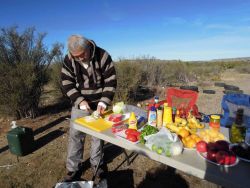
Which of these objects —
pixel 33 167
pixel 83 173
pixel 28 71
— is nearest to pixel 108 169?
pixel 83 173

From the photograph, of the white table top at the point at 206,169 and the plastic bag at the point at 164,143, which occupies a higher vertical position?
the plastic bag at the point at 164,143

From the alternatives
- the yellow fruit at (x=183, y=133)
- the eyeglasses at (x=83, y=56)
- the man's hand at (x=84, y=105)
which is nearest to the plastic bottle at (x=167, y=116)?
the yellow fruit at (x=183, y=133)

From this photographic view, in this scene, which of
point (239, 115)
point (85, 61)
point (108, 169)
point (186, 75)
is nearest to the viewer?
point (239, 115)

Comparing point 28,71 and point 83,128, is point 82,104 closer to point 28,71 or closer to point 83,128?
point 83,128

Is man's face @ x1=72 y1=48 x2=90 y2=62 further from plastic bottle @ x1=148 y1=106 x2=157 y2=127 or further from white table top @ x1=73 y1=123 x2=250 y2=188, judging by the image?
white table top @ x1=73 y1=123 x2=250 y2=188

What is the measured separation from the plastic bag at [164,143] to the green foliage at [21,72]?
454 centimetres

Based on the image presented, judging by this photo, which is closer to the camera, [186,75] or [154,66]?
[154,66]

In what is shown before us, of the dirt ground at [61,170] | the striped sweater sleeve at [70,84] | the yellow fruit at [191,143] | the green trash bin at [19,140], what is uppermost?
the striped sweater sleeve at [70,84]

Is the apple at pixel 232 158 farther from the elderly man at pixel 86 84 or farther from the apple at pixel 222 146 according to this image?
the elderly man at pixel 86 84

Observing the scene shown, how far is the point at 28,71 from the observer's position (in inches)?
215

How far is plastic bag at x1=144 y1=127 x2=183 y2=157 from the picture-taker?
1.64 metres

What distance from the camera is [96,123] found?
7.68ft

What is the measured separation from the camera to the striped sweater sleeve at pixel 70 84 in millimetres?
2691

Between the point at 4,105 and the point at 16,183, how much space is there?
2.93m
